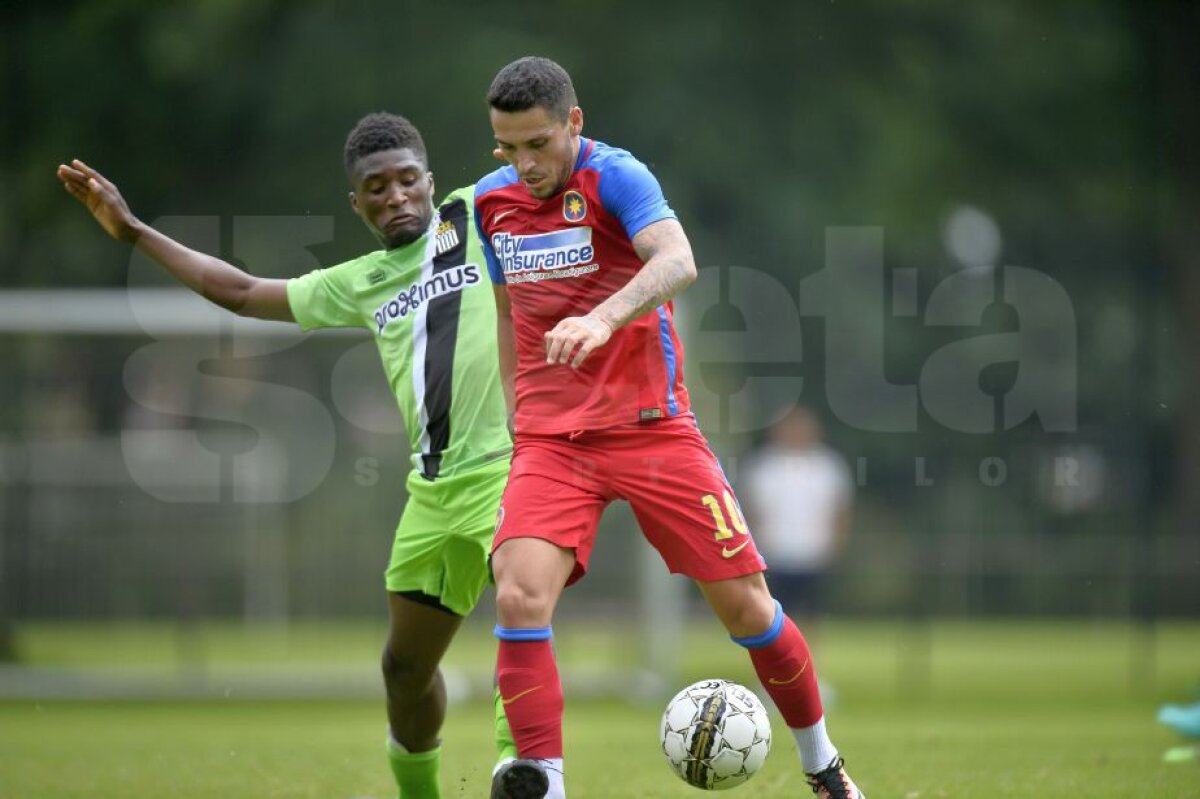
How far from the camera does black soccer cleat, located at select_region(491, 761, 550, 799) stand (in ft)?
17.0

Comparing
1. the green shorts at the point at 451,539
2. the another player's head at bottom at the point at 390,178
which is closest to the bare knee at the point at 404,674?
the green shorts at the point at 451,539

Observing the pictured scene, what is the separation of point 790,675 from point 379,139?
106 inches

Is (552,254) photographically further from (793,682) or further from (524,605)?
(793,682)

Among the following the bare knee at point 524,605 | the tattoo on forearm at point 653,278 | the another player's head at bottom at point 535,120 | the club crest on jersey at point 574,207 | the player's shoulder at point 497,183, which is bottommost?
the bare knee at point 524,605

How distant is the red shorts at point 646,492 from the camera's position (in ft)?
18.2

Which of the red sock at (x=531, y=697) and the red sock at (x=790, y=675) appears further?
the red sock at (x=790, y=675)

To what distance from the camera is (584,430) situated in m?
5.62

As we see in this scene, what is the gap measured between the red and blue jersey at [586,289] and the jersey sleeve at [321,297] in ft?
3.70

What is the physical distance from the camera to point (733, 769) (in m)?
5.82

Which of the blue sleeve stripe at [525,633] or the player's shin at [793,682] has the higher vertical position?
the blue sleeve stripe at [525,633]

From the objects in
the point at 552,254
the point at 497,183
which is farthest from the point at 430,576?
the point at 497,183

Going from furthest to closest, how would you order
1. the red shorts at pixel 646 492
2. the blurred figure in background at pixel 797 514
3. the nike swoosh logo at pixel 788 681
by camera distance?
the blurred figure in background at pixel 797 514
the nike swoosh logo at pixel 788 681
the red shorts at pixel 646 492

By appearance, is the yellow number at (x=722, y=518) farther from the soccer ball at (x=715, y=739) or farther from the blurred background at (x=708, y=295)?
the blurred background at (x=708, y=295)

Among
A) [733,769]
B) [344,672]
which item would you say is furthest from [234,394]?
[733,769]
